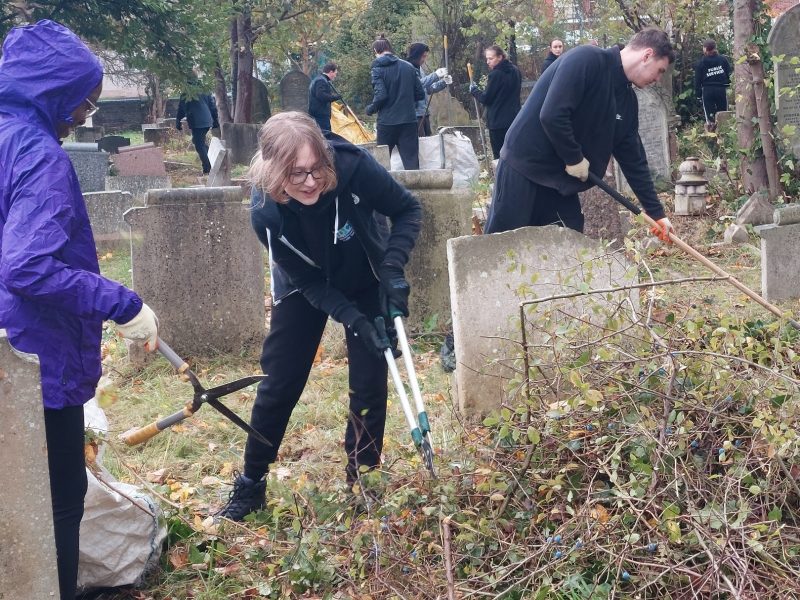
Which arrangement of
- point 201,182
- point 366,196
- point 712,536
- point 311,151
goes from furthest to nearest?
1. point 201,182
2. point 366,196
3. point 311,151
4. point 712,536

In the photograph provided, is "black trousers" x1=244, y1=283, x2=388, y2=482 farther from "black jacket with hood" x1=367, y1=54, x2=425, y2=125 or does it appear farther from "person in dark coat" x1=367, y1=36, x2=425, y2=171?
"black jacket with hood" x1=367, y1=54, x2=425, y2=125

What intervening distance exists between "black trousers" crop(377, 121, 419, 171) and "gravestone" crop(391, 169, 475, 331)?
6.11 m

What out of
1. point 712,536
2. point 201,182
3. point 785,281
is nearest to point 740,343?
point 712,536

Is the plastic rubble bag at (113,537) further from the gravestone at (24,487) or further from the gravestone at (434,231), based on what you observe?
the gravestone at (434,231)

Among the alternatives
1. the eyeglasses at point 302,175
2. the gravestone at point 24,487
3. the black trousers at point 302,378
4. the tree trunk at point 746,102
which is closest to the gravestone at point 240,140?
the tree trunk at point 746,102

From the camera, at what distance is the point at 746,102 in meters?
10.1

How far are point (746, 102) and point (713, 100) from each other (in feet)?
18.7

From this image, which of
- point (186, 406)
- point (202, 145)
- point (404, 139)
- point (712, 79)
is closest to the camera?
point (186, 406)

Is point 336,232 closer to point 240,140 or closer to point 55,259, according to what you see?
point 55,259

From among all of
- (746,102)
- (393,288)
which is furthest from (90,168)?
(393,288)

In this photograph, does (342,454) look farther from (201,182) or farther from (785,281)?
(201,182)

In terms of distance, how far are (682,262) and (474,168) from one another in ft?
12.4

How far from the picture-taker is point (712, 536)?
288 cm

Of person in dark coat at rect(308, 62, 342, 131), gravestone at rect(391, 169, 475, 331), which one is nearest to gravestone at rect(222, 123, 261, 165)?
person in dark coat at rect(308, 62, 342, 131)
